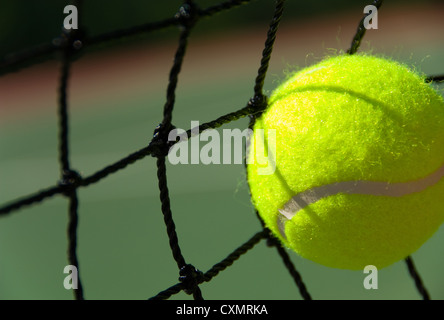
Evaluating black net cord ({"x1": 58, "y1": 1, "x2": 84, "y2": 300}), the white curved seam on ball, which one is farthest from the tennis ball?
black net cord ({"x1": 58, "y1": 1, "x2": 84, "y2": 300})

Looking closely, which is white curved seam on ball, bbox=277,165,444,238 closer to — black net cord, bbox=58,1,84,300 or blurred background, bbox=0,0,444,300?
blurred background, bbox=0,0,444,300

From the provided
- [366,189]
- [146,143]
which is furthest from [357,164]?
[146,143]

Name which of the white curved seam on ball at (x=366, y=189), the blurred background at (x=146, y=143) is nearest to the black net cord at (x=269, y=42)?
the blurred background at (x=146, y=143)

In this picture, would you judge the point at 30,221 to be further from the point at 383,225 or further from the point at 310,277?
the point at 383,225

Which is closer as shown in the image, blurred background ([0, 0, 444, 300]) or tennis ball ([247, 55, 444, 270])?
tennis ball ([247, 55, 444, 270])

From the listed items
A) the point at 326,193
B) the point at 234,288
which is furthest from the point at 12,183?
the point at 326,193

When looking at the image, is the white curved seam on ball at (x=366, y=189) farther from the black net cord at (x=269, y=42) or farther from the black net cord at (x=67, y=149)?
the black net cord at (x=67, y=149)
